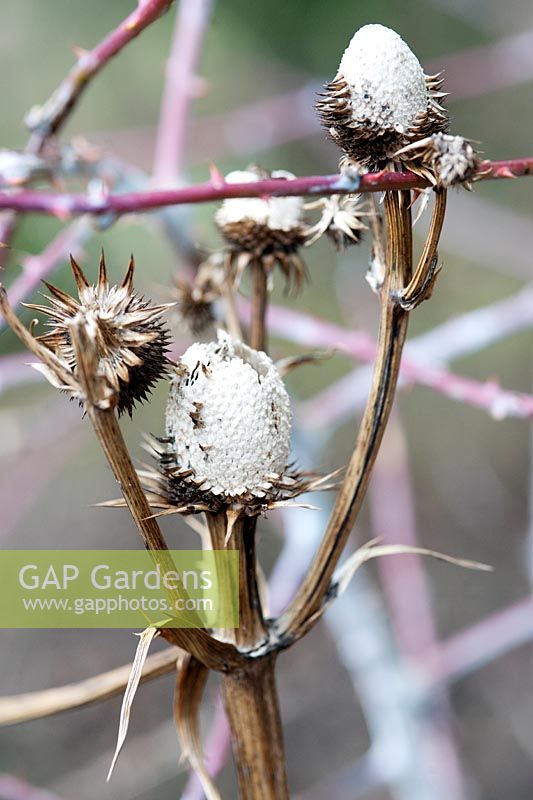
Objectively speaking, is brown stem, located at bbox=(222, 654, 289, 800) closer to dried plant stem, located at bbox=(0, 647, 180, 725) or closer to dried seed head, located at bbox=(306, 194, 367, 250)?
dried plant stem, located at bbox=(0, 647, 180, 725)

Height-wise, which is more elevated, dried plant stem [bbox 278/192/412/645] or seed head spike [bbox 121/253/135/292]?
seed head spike [bbox 121/253/135/292]

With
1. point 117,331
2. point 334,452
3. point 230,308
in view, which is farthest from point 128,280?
point 334,452

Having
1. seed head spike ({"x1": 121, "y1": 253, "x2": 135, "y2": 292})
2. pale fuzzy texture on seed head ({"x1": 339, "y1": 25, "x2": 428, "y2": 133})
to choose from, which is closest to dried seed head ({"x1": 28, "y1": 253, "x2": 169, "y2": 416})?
seed head spike ({"x1": 121, "y1": 253, "x2": 135, "y2": 292})

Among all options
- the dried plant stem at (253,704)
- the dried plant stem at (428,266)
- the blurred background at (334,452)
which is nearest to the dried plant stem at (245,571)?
the dried plant stem at (253,704)

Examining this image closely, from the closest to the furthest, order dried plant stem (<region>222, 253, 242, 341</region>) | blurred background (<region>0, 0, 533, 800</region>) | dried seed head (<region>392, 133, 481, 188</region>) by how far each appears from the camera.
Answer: dried seed head (<region>392, 133, 481, 188</region>), dried plant stem (<region>222, 253, 242, 341</region>), blurred background (<region>0, 0, 533, 800</region>)

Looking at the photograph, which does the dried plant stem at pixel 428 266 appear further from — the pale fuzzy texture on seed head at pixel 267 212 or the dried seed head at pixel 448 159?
the pale fuzzy texture on seed head at pixel 267 212

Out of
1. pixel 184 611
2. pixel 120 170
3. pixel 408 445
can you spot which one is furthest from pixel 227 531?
pixel 408 445

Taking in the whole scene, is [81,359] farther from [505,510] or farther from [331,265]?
[331,265]
